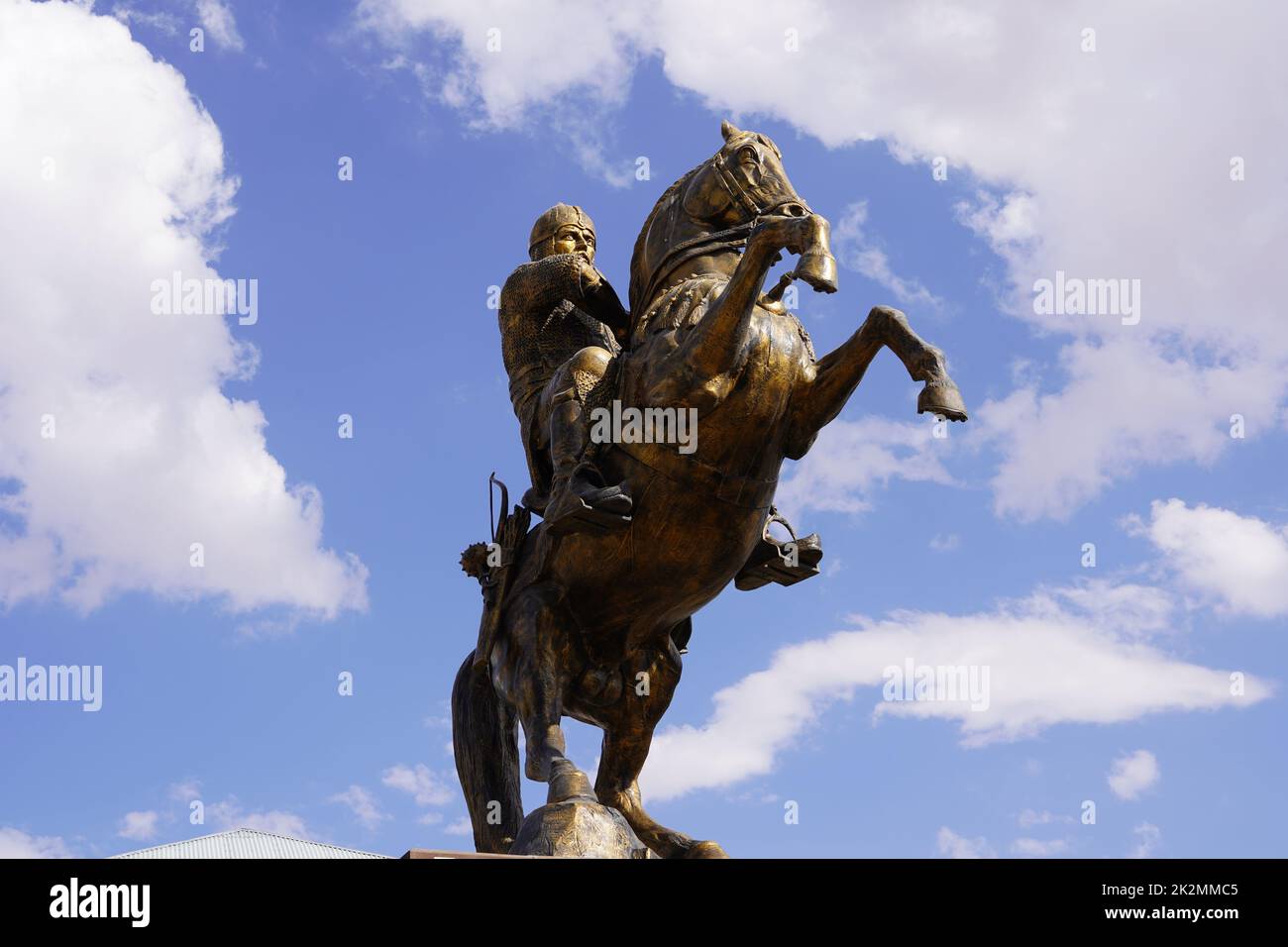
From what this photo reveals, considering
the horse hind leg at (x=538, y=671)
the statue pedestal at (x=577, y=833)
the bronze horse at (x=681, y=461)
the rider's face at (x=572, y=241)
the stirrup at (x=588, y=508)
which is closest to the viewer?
the statue pedestal at (x=577, y=833)

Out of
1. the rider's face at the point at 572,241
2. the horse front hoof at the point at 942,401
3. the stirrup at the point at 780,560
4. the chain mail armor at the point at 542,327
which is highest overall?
the rider's face at the point at 572,241

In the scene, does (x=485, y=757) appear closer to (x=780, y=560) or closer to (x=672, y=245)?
(x=780, y=560)

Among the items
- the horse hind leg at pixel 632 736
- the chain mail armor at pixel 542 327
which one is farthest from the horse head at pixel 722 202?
the horse hind leg at pixel 632 736

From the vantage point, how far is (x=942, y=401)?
8.64 metres

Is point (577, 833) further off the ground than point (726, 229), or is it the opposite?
point (726, 229)

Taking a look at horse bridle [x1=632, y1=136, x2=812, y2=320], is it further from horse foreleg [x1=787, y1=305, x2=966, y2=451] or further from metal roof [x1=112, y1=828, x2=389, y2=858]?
metal roof [x1=112, y1=828, x2=389, y2=858]

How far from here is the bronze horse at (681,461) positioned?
9.07 m

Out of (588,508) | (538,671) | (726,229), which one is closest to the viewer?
(588,508)

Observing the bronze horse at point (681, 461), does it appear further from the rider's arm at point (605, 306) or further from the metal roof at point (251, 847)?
the metal roof at point (251, 847)

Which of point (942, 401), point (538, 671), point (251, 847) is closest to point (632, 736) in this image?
point (538, 671)

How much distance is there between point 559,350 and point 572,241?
0.77 m
